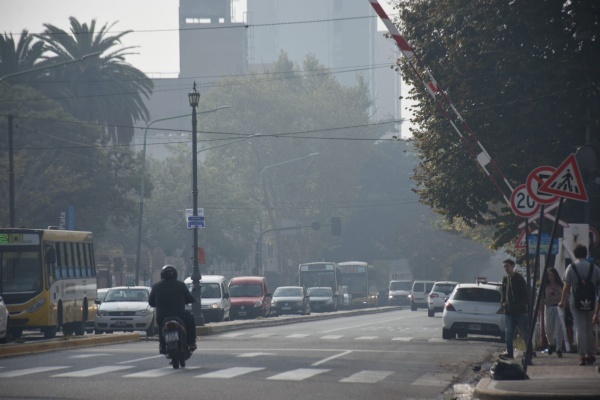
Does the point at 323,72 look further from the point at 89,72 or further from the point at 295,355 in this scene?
the point at 295,355

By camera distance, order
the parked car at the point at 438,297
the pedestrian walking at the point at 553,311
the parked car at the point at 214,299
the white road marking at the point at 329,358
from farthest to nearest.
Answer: the parked car at the point at 438,297 → the parked car at the point at 214,299 → the pedestrian walking at the point at 553,311 → the white road marking at the point at 329,358

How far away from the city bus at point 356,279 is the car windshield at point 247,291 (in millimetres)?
33665

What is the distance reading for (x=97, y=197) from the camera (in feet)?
217

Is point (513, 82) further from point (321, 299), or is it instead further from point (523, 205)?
point (321, 299)

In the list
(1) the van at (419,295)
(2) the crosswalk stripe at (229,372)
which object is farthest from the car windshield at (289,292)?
(2) the crosswalk stripe at (229,372)

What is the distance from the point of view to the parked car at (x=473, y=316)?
33.1m

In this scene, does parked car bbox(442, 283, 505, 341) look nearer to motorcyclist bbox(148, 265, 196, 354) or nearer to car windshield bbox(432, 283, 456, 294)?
motorcyclist bbox(148, 265, 196, 354)

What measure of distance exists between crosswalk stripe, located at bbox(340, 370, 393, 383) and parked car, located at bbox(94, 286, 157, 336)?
18243 mm

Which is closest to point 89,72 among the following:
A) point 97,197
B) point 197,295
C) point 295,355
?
point 97,197

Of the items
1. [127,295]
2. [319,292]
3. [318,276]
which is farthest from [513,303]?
[318,276]

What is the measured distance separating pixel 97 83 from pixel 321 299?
58.9 feet

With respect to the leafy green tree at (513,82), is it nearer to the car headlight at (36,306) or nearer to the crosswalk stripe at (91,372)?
the car headlight at (36,306)

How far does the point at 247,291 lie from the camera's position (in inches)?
2247

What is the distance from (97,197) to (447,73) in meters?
36.8
